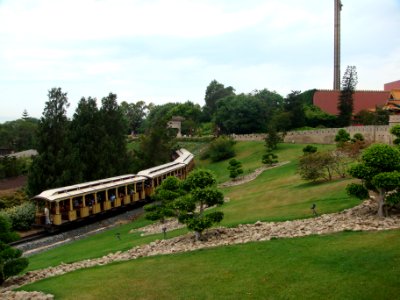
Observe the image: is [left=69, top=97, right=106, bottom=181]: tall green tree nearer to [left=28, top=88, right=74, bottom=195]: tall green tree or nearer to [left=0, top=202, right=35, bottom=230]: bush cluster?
[left=28, top=88, right=74, bottom=195]: tall green tree

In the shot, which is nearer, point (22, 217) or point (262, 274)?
point (262, 274)

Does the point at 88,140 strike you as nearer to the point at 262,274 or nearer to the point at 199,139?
the point at 262,274

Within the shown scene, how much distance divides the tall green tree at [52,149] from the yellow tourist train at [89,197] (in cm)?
353

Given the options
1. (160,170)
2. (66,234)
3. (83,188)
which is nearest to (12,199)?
(83,188)

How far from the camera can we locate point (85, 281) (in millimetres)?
11789

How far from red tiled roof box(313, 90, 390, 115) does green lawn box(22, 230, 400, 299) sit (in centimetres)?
6148

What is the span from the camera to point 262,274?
10.4 meters

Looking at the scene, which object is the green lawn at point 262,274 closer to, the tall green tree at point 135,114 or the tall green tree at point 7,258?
the tall green tree at point 7,258

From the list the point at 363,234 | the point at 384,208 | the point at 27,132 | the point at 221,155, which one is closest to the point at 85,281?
the point at 363,234

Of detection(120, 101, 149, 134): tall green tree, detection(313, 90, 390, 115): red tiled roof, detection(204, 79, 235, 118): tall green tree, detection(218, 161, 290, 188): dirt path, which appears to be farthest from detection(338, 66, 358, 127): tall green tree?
detection(120, 101, 149, 134): tall green tree

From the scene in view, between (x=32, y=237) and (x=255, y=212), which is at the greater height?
(x=255, y=212)

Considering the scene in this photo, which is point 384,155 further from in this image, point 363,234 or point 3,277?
point 3,277

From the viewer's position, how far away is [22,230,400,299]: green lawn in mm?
9125

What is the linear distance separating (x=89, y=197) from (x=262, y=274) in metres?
17.1
